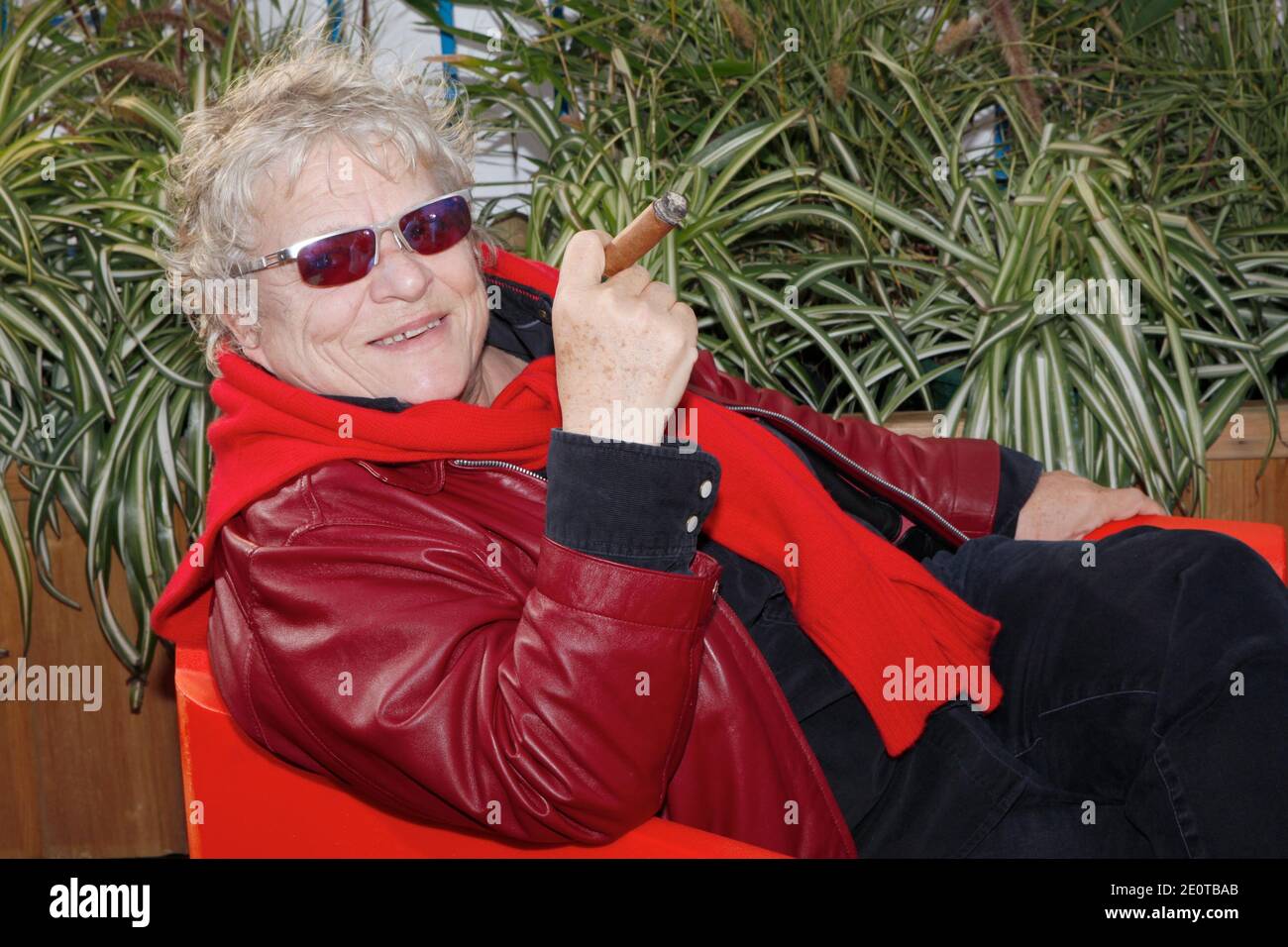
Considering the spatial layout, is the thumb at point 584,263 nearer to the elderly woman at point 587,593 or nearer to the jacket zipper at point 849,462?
the elderly woman at point 587,593

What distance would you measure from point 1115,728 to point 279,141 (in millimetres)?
1062

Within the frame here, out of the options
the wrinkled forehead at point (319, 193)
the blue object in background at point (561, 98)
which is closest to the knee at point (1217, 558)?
the wrinkled forehead at point (319, 193)

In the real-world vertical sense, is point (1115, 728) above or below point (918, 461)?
below

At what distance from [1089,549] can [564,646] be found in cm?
73

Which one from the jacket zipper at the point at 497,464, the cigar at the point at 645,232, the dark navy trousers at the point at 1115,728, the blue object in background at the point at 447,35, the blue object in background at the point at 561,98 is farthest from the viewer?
the blue object in background at the point at 447,35

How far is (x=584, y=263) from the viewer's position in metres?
1.07

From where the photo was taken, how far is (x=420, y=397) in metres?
1.26

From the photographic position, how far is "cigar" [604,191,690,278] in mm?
981

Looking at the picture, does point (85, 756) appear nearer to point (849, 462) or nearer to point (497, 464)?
point (497, 464)

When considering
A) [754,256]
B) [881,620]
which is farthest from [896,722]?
[754,256]

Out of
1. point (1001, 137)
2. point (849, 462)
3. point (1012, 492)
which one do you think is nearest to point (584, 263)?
point (849, 462)

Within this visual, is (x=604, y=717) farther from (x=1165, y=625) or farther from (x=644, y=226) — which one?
(x=1165, y=625)

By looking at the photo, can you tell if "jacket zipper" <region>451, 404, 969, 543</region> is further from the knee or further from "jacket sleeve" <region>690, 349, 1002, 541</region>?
the knee

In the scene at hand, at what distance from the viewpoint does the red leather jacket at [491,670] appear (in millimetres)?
999
